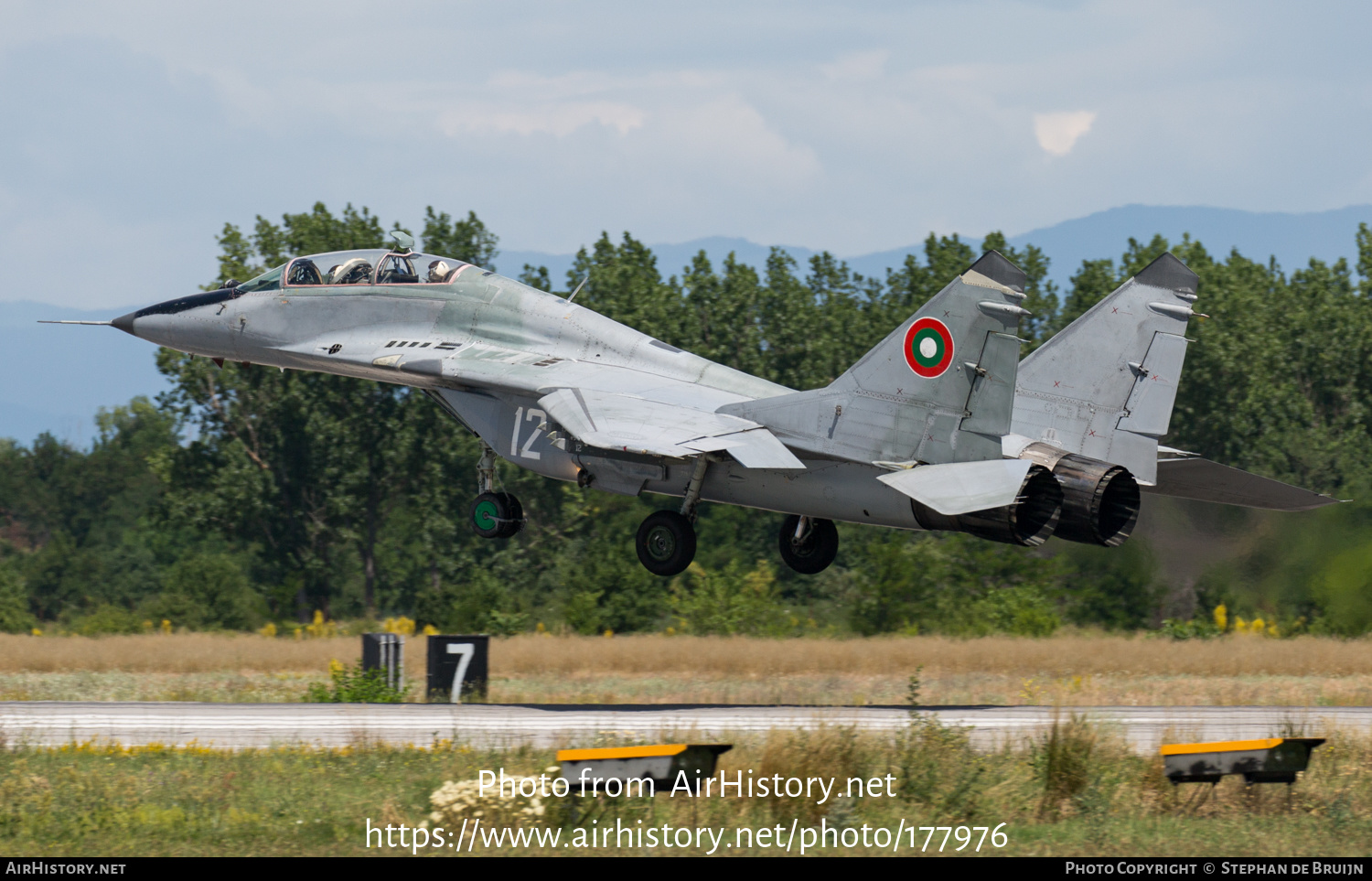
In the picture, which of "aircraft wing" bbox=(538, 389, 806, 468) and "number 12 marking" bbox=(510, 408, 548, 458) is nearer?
"aircraft wing" bbox=(538, 389, 806, 468)

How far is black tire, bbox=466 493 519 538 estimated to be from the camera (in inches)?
806

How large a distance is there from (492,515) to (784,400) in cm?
464

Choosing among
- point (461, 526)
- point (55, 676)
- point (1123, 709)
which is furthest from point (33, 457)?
point (1123, 709)

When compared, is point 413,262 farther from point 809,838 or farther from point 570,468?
point 809,838

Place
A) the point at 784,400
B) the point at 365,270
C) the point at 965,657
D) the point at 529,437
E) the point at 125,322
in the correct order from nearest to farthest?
the point at 784,400
the point at 529,437
the point at 365,270
the point at 125,322
the point at 965,657

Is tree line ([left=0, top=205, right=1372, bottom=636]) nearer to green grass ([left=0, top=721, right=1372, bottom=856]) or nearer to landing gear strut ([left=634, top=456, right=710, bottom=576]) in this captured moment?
landing gear strut ([left=634, top=456, right=710, bottom=576])

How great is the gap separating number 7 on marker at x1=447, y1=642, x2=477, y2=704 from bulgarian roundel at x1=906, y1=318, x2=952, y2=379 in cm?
722

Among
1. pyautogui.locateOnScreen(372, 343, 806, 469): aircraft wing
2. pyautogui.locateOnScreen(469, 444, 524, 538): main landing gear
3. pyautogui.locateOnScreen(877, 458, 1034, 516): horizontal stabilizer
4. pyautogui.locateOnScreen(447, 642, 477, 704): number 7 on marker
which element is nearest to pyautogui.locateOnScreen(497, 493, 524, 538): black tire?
pyautogui.locateOnScreen(469, 444, 524, 538): main landing gear

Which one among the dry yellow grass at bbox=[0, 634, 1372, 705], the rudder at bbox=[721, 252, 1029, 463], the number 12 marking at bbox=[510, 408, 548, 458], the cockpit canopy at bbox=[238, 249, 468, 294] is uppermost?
the cockpit canopy at bbox=[238, 249, 468, 294]

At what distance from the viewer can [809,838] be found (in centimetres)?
1097

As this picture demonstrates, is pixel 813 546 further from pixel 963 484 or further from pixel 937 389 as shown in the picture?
pixel 963 484

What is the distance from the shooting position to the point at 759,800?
11.8 metres

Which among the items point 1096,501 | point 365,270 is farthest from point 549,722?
point 365,270

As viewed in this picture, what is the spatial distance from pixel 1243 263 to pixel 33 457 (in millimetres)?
63872
